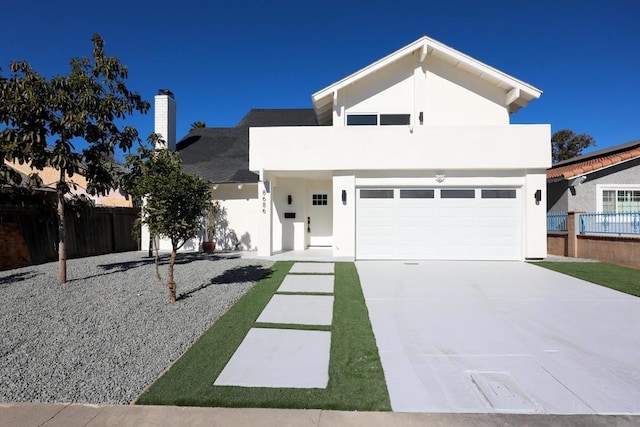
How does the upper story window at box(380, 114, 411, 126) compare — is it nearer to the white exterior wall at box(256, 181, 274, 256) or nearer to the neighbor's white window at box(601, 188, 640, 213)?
the white exterior wall at box(256, 181, 274, 256)

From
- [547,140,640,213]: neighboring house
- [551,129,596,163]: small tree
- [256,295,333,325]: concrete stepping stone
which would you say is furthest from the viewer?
[551,129,596,163]: small tree

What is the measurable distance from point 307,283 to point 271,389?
4533 millimetres

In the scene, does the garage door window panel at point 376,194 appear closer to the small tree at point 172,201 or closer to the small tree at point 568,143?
the small tree at point 172,201

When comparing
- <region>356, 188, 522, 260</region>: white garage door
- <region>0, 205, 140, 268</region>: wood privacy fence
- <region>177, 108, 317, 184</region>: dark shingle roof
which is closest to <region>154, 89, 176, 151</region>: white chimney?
<region>177, 108, 317, 184</region>: dark shingle roof

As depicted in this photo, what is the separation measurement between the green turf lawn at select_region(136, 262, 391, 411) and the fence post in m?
10.3

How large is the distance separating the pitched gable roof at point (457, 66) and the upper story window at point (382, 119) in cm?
133

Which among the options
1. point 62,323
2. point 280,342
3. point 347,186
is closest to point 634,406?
point 280,342

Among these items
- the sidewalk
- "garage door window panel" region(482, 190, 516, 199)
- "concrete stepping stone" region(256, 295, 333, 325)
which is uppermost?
"garage door window panel" region(482, 190, 516, 199)

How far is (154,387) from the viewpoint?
3535 mm

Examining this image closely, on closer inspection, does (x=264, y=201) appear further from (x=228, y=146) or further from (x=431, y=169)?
(x=228, y=146)

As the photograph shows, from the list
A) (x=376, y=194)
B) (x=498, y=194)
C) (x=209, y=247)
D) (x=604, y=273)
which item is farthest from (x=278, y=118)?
(x=604, y=273)

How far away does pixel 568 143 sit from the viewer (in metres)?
39.2

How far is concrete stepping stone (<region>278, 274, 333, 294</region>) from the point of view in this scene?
296 inches

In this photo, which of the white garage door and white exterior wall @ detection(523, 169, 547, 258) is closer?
white exterior wall @ detection(523, 169, 547, 258)
